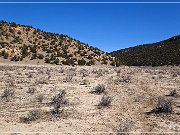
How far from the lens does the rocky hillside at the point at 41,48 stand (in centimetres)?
5022

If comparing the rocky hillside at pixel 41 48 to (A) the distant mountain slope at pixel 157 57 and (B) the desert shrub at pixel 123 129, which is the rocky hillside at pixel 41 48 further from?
(B) the desert shrub at pixel 123 129

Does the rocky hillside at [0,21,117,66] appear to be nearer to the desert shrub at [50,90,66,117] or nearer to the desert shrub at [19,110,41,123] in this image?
the desert shrub at [50,90,66,117]

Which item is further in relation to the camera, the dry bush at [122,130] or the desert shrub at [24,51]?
the desert shrub at [24,51]

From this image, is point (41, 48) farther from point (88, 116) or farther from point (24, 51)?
point (88, 116)

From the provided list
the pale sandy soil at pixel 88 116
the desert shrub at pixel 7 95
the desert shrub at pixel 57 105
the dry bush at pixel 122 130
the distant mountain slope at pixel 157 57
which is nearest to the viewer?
the dry bush at pixel 122 130

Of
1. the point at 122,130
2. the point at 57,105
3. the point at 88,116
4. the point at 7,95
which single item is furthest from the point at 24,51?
the point at 122,130

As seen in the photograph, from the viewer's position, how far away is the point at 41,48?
56375mm

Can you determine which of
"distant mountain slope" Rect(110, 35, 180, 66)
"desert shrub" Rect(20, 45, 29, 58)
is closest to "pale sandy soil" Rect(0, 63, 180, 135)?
"desert shrub" Rect(20, 45, 29, 58)

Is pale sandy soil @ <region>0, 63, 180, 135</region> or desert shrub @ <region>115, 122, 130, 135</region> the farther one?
pale sandy soil @ <region>0, 63, 180, 135</region>

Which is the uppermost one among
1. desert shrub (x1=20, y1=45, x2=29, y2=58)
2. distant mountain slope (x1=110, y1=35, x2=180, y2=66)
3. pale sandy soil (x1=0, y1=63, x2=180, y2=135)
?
distant mountain slope (x1=110, y1=35, x2=180, y2=66)

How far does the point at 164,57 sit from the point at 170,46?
1583 cm

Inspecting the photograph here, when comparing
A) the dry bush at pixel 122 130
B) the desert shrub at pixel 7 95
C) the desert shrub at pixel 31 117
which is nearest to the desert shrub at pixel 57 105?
the desert shrub at pixel 31 117

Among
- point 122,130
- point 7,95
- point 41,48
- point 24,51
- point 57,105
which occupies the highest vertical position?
point 41,48

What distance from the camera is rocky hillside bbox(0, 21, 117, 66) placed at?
50222 mm
